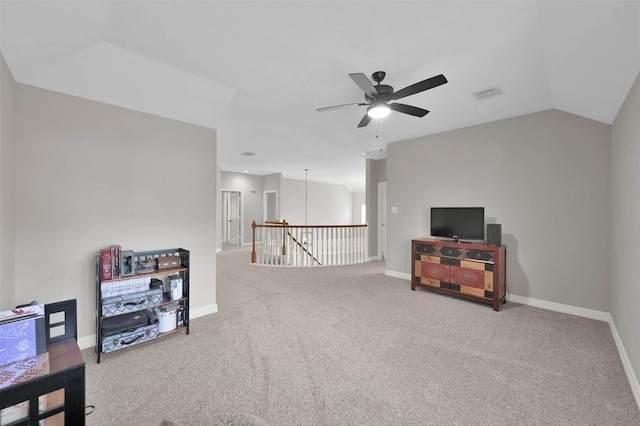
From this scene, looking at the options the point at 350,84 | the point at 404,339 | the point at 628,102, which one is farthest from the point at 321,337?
the point at 628,102

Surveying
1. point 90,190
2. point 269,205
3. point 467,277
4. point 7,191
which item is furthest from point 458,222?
point 269,205

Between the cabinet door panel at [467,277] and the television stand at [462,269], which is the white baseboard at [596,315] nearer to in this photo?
the television stand at [462,269]

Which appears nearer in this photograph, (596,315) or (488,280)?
(596,315)

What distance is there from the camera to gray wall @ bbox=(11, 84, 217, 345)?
2.31 m

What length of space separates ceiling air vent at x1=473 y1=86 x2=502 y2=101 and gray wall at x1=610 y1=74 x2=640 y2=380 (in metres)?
1.03

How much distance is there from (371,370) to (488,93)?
318cm

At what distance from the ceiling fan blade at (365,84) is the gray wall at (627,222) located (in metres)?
1.95

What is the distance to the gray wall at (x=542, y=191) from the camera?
127 inches

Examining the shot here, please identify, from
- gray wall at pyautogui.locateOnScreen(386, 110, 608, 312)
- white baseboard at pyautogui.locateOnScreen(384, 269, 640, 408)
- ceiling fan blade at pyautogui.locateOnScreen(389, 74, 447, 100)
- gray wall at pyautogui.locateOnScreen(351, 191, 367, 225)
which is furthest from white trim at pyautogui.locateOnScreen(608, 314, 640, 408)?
gray wall at pyautogui.locateOnScreen(351, 191, 367, 225)

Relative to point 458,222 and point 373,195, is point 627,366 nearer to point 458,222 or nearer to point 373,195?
point 458,222

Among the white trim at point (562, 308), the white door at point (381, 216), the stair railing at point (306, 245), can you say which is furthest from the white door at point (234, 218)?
the white trim at point (562, 308)

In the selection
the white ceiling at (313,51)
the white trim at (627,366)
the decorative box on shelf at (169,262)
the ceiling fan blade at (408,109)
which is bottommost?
the white trim at (627,366)

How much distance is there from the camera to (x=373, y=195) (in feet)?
23.0

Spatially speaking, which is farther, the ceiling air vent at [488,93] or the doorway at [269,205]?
the doorway at [269,205]
